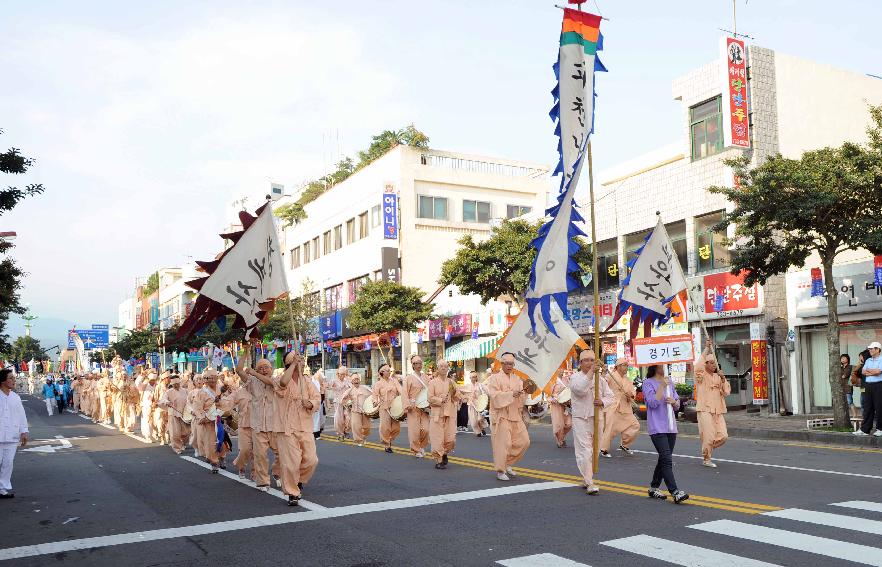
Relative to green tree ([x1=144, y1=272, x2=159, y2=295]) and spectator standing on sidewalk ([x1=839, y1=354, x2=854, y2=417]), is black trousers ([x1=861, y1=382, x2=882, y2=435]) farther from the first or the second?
green tree ([x1=144, y1=272, x2=159, y2=295])

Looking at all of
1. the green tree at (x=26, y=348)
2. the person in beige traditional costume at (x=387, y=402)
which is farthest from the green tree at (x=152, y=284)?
the person in beige traditional costume at (x=387, y=402)

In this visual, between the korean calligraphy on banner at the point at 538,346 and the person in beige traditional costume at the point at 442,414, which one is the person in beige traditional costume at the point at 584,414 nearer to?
the korean calligraphy on banner at the point at 538,346

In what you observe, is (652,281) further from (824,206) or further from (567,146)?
(824,206)

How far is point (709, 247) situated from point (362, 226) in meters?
25.1

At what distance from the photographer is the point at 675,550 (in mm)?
6871

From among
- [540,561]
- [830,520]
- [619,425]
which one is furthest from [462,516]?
[619,425]

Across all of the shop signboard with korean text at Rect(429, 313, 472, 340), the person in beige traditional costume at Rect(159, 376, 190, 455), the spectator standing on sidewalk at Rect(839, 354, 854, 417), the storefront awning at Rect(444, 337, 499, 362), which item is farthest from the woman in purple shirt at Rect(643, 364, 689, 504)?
the shop signboard with korean text at Rect(429, 313, 472, 340)

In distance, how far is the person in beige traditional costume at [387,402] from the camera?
662 inches

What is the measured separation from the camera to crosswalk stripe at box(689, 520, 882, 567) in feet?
21.6

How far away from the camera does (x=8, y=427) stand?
38.6 feet

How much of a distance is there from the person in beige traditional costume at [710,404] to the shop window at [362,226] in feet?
114

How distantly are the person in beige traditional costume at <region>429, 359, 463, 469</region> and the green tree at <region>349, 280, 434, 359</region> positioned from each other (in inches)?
906

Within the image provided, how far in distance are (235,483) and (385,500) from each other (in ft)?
10.3

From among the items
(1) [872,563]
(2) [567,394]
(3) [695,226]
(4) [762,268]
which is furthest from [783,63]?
(1) [872,563]
